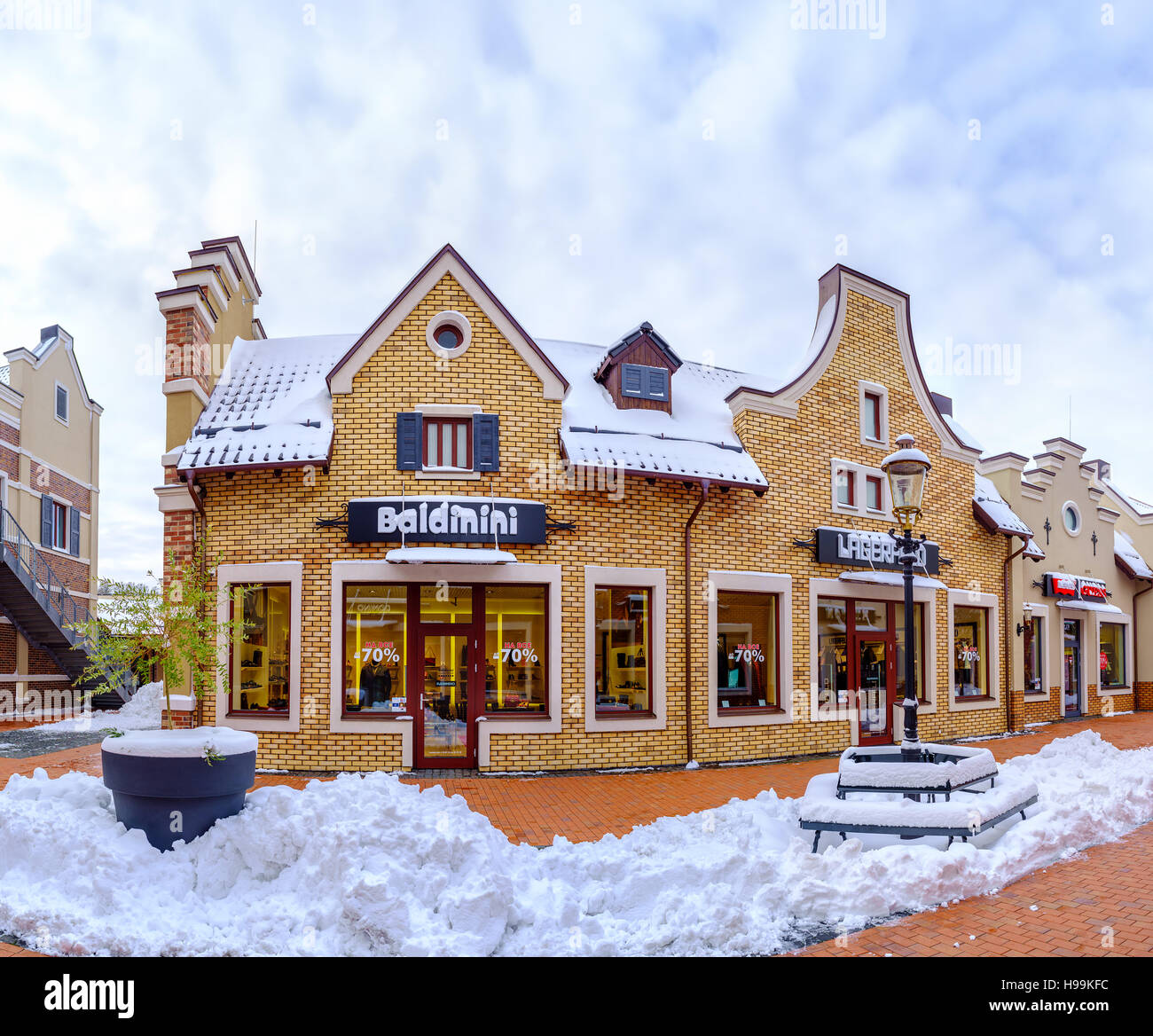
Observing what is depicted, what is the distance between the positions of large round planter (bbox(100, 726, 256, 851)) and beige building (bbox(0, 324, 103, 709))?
15.2 meters

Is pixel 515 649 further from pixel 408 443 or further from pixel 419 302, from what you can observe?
pixel 419 302

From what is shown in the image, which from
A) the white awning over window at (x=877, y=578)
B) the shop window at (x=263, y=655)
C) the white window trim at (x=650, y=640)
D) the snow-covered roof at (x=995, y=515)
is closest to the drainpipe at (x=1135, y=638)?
the snow-covered roof at (x=995, y=515)

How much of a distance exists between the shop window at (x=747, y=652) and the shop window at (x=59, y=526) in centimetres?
2179

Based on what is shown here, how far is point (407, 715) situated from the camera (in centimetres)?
1104

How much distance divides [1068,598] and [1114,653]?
4.74 metres

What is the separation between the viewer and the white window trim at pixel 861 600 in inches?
518

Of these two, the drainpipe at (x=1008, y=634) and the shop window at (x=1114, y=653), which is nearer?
the drainpipe at (x=1008, y=634)

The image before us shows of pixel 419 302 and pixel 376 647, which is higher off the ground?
pixel 419 302

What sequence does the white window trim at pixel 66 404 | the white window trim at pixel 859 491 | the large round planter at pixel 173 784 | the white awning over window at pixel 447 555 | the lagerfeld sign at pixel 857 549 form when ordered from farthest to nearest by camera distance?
the white window trim at pixel 66 404 < the white window trim at pixel 859 491 < the lagerfeld sign at pixel 857 549 < the white awning over window at pixel 447 555 < the large round planter at pixel 173 784

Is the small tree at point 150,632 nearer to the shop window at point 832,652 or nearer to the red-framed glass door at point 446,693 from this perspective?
the red-framed glass door at point 446,693

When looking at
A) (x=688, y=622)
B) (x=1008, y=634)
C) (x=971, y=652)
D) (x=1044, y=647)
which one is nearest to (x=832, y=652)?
(x=688, y=622)

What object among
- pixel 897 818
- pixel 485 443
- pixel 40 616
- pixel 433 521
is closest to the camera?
pixel 897 818

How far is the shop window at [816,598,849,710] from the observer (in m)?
13.4
